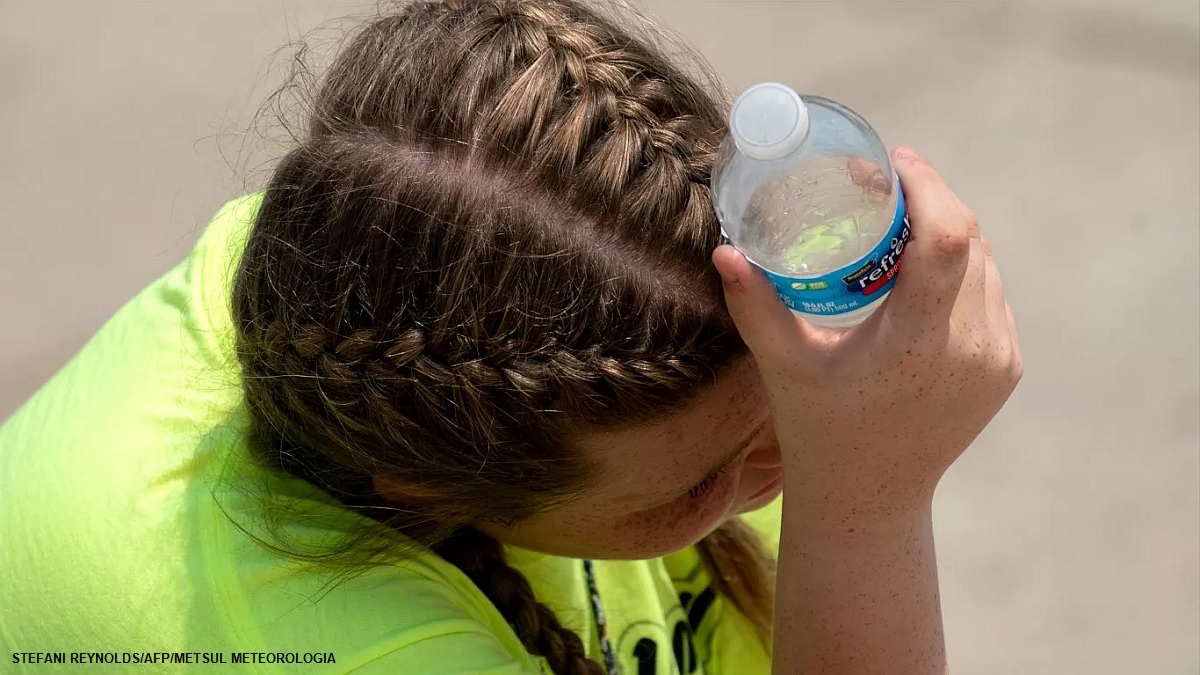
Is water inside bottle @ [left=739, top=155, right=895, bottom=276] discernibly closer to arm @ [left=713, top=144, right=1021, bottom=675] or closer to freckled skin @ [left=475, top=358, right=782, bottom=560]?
arm @ [left=713, top=144, right=1021, bottom=675]

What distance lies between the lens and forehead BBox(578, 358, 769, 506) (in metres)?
0.93

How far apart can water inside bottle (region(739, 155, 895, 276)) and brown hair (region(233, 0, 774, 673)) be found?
51 millimetres

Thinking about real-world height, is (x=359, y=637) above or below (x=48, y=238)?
below

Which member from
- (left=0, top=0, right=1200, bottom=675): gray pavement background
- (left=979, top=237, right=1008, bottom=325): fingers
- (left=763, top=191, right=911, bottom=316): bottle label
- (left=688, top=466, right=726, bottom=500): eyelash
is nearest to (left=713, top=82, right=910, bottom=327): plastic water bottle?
(left=763, top=191, right=911, bottom=316): bottle label

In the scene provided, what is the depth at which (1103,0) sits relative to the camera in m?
2.51

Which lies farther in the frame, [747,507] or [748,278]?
[747,507]

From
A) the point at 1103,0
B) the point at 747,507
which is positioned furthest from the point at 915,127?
the point at 747,507

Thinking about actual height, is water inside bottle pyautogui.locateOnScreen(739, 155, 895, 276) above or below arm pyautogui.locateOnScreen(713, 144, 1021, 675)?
above

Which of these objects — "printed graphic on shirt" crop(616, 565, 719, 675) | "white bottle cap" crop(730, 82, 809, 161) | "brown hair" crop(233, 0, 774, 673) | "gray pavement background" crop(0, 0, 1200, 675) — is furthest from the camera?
"gray pavement background" crop(0, 0, 1200, 675)

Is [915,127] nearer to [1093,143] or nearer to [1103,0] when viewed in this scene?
[1093,143]

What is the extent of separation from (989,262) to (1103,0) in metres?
1.87

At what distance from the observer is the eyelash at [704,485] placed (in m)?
1.01

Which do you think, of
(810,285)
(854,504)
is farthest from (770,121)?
(854,504)

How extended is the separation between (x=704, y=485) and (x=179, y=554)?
0.45 meters
